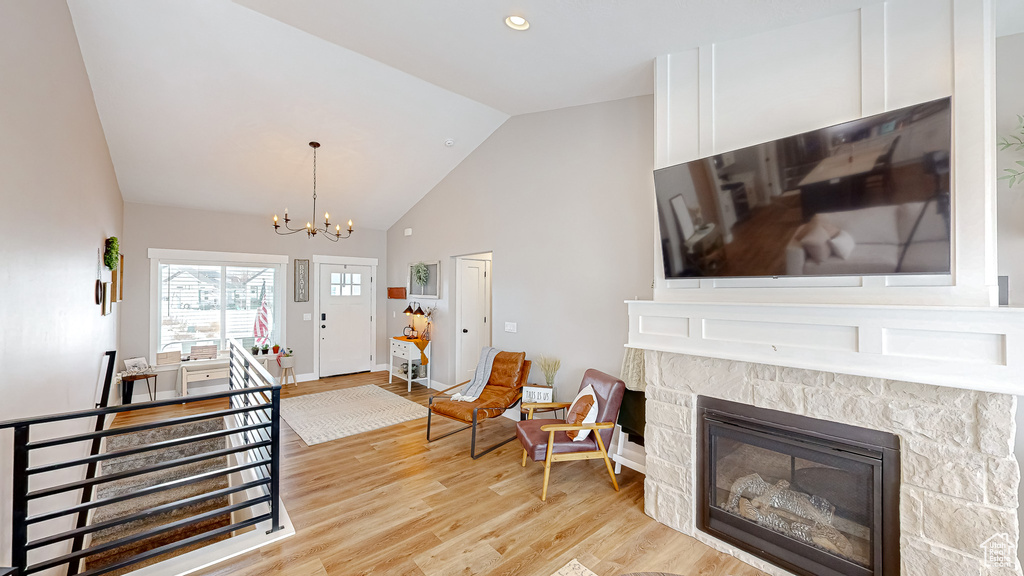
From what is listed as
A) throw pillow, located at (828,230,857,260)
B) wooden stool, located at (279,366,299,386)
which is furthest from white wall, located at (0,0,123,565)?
throw pillow, located at (828,230,857,260)

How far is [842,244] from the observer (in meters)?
1.90

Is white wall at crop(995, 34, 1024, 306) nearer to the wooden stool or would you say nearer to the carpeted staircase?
the carpeted staircase

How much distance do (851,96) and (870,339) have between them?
1.22 m

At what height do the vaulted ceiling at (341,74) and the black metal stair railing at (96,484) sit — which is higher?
the vaulted ceiling at (341,74)

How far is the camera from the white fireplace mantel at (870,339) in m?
1.54

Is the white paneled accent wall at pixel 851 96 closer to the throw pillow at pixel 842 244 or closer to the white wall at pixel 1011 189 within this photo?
the throw pillow at pixel 842 244

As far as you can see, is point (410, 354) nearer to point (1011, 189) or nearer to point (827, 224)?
point (827, 224)

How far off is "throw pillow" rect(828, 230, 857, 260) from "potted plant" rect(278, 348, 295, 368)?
21.1ft

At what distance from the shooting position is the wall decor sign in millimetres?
6285

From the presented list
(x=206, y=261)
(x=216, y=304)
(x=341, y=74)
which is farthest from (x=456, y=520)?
(x=206, y=261)

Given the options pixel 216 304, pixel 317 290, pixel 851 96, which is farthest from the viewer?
pixel 317 290

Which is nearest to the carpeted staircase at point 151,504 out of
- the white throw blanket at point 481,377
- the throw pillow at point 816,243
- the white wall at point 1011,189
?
the white throw blanket at point 481,377

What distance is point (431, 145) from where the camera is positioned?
4.83 metres

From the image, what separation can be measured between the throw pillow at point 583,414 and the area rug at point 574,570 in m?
0.91
